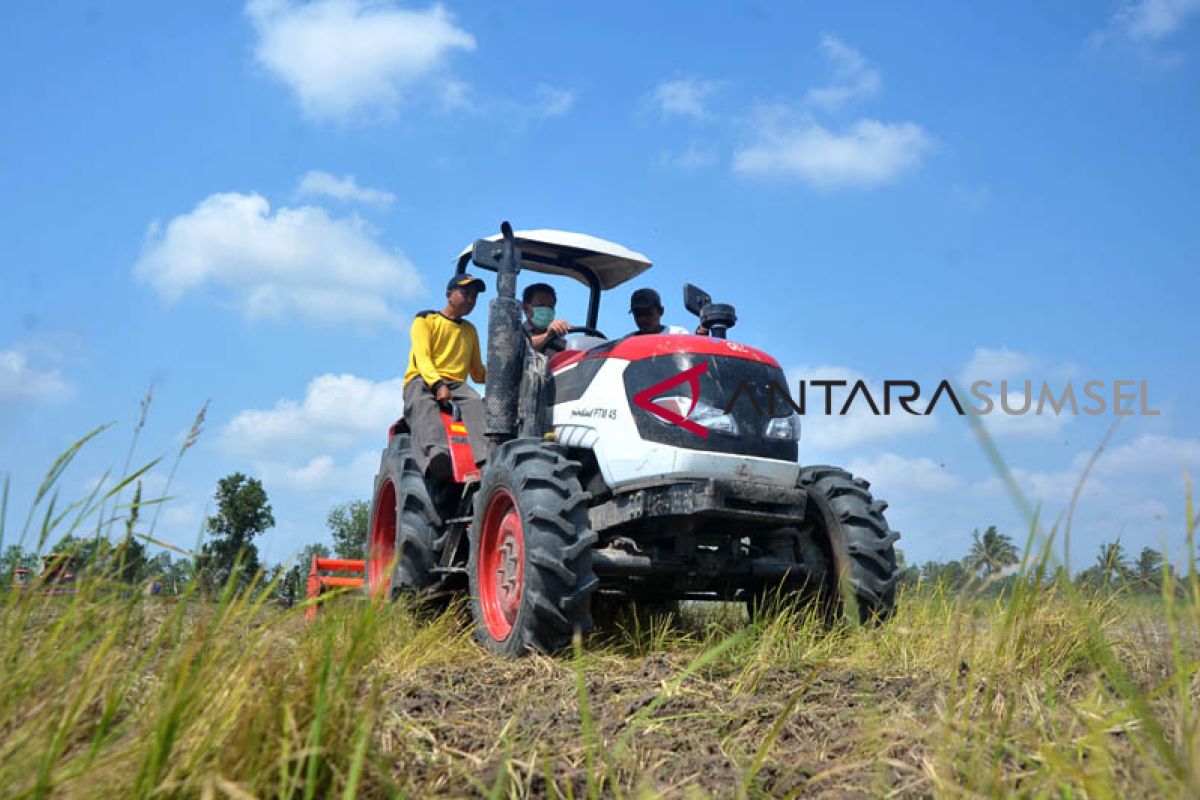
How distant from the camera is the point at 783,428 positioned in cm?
554

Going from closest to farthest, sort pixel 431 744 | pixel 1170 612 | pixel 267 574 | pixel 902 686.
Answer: pixel 1170 612 → pixel 267 574 → pixel 431 744 → pixel 902 686

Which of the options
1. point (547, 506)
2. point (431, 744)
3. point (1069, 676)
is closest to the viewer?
point (431, 744)

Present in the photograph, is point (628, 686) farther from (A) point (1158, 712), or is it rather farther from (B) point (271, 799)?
(B) point (271, 799)

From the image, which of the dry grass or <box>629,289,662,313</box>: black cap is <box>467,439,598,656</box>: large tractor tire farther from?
<box>629,289,662,313</box>: black cap

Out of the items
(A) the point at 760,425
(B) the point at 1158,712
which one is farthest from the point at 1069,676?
(A) the point at 760,425

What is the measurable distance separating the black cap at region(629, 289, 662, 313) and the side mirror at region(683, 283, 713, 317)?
0.32m

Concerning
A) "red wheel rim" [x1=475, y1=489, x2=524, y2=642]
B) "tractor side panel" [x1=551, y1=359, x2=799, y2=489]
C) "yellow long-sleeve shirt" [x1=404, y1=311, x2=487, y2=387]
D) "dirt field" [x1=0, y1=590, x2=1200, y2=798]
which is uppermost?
"yellow long-sleeve shirt" [x1=404, y1=311, x2=487, y2=387]

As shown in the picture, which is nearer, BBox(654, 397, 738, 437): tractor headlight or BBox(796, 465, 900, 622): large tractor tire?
BBox(654, 397, 738, 437): tractor headlight

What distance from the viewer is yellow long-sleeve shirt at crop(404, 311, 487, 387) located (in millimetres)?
6852

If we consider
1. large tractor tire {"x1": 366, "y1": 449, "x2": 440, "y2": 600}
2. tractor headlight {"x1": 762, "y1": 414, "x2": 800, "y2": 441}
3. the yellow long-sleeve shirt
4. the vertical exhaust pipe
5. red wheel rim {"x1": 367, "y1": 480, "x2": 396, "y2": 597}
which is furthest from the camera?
red wheel rim {"x1": 367, "y1": 480, "x2": 396, "y2": 597}

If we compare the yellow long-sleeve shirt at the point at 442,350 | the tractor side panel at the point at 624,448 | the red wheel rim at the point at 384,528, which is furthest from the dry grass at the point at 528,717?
the red wheel rim at the point at 384,528

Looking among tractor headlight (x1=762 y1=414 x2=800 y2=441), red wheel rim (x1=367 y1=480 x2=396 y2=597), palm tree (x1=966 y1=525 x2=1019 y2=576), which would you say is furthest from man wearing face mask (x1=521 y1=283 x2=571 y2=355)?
palm tree (x1=966 y1=525 x2=1019 y2=576)

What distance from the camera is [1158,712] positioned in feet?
10.7

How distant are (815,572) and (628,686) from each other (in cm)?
184
